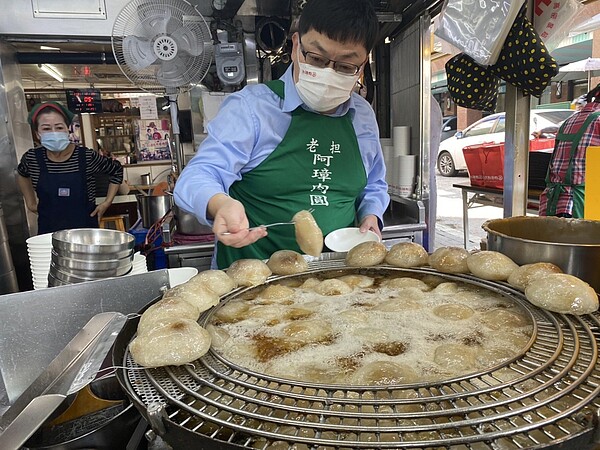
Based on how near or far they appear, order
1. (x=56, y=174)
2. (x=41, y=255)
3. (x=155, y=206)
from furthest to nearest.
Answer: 1. (x=155, y=206)
2. (x=56, y=174)
3. (x=41, y=255)

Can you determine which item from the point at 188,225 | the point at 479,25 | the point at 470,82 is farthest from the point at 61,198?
the point at 479,25

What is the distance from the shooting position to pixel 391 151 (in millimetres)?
4230

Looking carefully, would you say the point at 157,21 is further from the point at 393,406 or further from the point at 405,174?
the point at 393,406

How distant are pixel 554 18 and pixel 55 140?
4171 mm

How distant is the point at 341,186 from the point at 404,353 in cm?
126

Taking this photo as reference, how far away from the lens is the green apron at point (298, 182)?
2.05m

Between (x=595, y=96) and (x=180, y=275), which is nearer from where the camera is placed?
(x=180, y=275)

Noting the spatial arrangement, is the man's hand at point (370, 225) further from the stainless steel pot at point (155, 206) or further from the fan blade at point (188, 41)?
the stainless steel pot at point (155, 206)

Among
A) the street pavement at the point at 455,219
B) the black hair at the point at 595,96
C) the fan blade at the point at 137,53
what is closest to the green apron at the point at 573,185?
the black hair at the point at 595,96

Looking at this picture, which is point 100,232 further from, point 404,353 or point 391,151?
point 391,151

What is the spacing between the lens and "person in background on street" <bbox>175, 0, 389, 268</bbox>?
1742 millimetres

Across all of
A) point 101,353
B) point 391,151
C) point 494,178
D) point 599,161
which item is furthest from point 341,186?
point 494,178

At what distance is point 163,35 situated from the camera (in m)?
3.40

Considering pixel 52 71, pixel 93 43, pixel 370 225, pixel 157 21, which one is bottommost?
pixel 370 225
